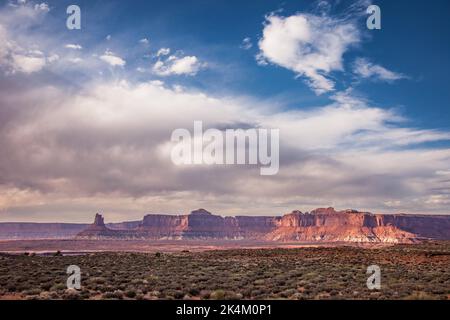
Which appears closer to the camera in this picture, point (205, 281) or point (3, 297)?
point (3, 297)

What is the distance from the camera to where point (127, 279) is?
23.5 meters

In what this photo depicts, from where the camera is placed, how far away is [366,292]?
1856 centimetres
